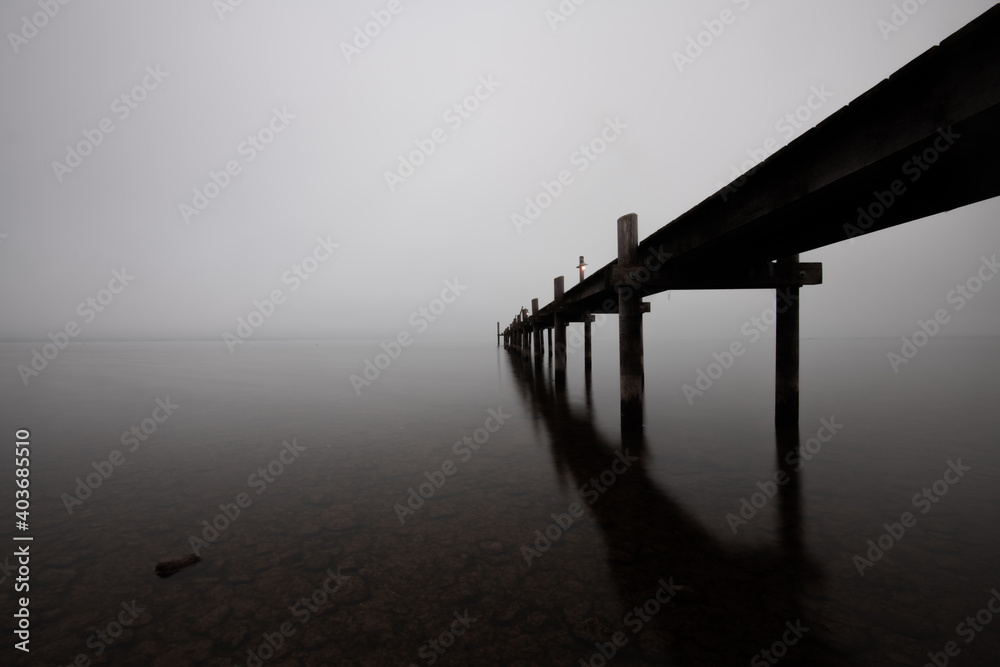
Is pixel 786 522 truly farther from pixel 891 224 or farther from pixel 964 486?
pixel 891 224

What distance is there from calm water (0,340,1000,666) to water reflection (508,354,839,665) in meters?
0.02

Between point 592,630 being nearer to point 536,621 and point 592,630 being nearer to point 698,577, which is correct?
point 536,621

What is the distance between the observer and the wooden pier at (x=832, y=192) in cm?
303

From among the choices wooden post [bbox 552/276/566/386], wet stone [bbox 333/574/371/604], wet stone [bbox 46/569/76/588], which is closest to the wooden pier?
wet stone [bbox 333/574/371/604]

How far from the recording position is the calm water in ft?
9.09

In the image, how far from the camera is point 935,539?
166 inches

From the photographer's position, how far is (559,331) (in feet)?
56.0

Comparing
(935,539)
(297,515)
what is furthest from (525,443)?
(935,539)

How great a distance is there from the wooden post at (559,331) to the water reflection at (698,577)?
10196 mm

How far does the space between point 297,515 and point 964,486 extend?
885 centimetres

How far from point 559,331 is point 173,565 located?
47.6ft

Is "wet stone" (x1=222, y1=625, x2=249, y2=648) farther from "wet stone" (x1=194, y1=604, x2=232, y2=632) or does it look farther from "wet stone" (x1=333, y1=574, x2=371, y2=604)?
"wet stone" (x1=333, y1=574, x2=371, y2=604)

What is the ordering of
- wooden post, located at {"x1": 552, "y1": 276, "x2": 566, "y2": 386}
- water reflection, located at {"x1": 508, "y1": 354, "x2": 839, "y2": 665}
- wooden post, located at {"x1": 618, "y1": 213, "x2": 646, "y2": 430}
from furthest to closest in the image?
wooden post, located at {"x1": 552, "y1": 276, "x2": 566, "y2": 386} → wooden post, located at {"x1": 618, "y1": 213, "x2": 646, "y2": 430} → water reflection, located at {"x1": 508, "y1": 354, "x2": 839, "y2": 665}

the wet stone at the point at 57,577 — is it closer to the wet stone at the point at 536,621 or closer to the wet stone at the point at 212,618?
the wet stone at the point at 212,618
